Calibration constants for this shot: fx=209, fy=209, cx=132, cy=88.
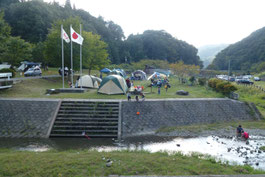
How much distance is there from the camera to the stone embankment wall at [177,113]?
16069 millimetres

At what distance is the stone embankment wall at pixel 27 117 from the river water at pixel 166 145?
3.33 feet

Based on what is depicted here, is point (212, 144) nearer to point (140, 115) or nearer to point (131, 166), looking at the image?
point (140, 115)

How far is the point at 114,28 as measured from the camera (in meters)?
108

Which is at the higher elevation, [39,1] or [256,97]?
[39,1]

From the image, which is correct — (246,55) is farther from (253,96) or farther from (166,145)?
(166,145)

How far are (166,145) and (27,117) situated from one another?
10338 mm

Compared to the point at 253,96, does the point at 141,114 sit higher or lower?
lower

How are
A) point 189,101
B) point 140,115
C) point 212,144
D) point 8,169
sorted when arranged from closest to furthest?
1. point 8,169
2. point 212,144
3. point 140,115
4. point 189,101

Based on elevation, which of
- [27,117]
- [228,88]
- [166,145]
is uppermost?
[228,88]

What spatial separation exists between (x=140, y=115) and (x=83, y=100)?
504 cm

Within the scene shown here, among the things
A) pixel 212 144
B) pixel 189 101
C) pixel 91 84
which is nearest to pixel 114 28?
pixel 91 84

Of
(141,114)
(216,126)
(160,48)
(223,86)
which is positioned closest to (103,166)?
(141,114)

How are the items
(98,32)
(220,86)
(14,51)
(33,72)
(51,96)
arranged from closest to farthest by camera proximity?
1. (51,96)
2. (220,86)
3. (14,51)
4. (33,72)
5. (98,32)

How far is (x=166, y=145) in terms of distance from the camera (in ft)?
41.6
